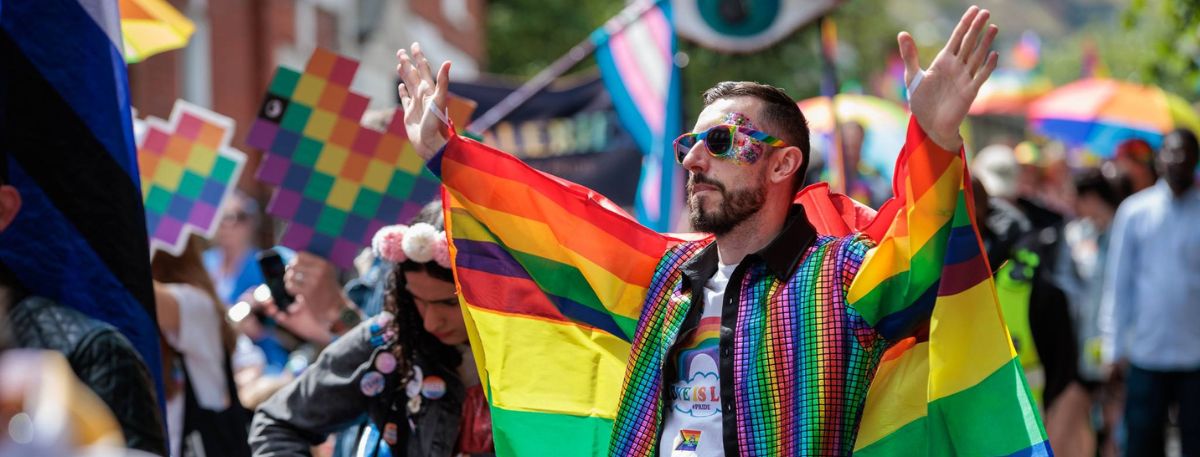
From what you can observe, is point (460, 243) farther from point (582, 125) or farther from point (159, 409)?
point (582, 125)

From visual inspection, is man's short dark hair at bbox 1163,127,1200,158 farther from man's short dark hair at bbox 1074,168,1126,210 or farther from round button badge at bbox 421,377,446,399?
round button badge at bbox 421,377,446,399

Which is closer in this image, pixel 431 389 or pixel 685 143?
pixel 685 143

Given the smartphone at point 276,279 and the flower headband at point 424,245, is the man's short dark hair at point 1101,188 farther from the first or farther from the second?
the flower headband at point 424,245

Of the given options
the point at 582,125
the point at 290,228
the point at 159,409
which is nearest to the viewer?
the point at 159,409

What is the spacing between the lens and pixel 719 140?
3658 mm

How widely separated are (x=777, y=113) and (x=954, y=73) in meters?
0.63

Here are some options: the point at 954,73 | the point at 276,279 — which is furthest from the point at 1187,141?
the point at 954,73

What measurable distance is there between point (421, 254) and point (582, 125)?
16.9 ft

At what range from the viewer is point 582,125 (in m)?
9.51

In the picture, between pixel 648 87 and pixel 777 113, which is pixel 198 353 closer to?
pixel 777 113

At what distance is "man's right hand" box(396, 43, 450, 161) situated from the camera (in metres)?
3.82

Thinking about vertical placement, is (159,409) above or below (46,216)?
below

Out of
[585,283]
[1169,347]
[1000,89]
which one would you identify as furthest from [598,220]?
[1000,89]

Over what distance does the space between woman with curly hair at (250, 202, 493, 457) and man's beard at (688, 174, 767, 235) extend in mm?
1021
